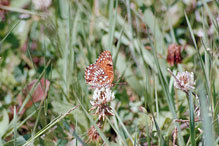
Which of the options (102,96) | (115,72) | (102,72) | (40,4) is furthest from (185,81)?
(40,4)

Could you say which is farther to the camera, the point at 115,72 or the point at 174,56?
the point at 115,72

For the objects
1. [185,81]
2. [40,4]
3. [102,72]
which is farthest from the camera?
[40,4]

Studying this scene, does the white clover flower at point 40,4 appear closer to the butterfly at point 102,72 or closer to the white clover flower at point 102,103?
the butterfly at point 102,72

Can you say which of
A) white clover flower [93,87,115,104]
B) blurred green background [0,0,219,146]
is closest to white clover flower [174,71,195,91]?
blurred green background [0,0,219,146]

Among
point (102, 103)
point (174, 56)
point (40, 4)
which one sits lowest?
point (102, 103)

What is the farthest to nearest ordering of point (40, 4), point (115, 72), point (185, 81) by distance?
1. point (40, 4)
2. point (115, 72)
3. point (185, 81)

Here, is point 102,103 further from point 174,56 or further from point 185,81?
point 174,56
